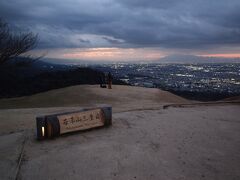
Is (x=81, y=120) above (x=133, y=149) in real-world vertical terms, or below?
above

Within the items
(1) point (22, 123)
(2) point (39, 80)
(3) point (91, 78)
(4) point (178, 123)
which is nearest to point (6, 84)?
(2) point (39, 80)

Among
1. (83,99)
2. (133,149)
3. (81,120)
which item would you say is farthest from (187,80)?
(133,149)

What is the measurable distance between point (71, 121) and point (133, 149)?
2329mm

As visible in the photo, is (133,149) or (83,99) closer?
(133,149)

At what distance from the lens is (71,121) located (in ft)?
28.6

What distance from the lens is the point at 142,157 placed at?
6.66 meters

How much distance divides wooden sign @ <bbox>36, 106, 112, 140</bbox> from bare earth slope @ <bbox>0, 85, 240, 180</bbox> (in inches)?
9.9

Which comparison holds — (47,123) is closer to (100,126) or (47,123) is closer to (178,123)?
→ (100,126)

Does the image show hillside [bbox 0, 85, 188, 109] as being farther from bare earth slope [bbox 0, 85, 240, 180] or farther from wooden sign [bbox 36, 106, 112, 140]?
wooden sign [bbox 36, 106, 112, 140]

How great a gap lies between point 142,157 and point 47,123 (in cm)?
293

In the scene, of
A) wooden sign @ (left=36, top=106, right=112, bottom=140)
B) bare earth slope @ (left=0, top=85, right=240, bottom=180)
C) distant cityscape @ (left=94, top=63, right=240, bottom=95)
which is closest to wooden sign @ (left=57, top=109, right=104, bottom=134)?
wooden sign @ (left=36, top=106, right=112, bottom=140)

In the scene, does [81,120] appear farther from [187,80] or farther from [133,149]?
[187,80]

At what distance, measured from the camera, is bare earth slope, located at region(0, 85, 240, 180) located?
588 centimetres

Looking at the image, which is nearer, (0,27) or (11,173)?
(11,173)
